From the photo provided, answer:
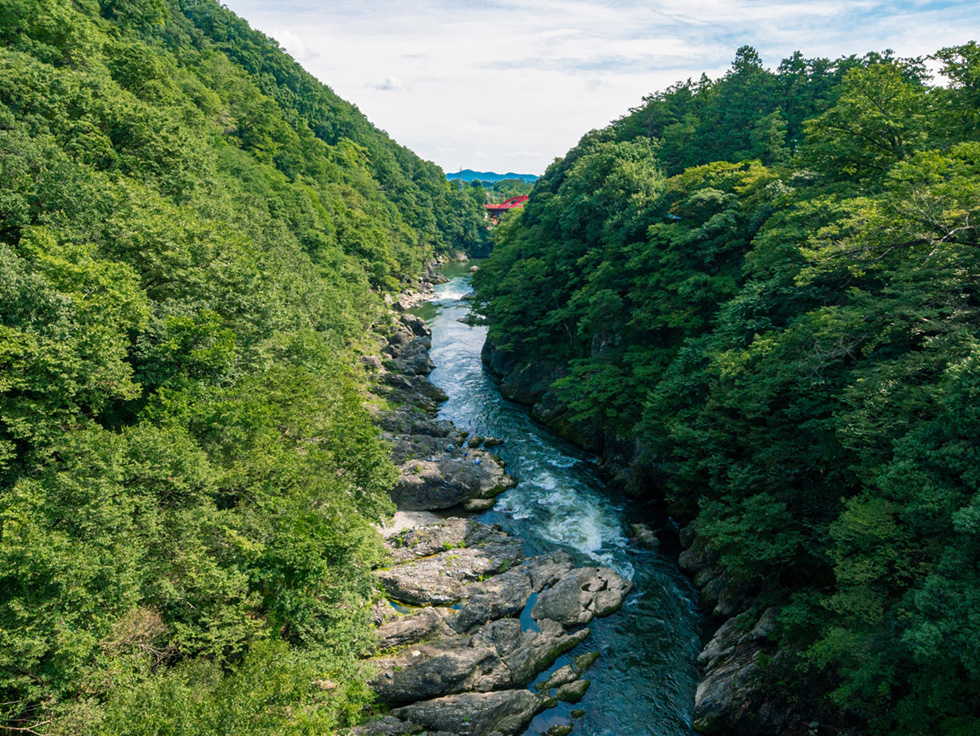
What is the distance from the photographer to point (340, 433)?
72.3ft

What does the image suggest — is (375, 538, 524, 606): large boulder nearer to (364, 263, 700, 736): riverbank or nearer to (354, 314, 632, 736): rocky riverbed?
(354, 314, 632, 736): rocky riverbed

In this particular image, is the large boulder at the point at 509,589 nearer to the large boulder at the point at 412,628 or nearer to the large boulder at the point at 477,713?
the large boulder at the point at 412,628

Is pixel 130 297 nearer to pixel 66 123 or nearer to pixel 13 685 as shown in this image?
pixel 13 685

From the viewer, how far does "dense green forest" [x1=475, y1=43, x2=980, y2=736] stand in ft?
42.8

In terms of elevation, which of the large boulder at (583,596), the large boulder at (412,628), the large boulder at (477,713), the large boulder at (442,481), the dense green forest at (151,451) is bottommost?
the large boulder at (477,713)

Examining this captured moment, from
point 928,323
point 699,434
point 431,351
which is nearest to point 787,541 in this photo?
point 699,434

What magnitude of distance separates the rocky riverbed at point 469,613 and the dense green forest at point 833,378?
7.35 metres

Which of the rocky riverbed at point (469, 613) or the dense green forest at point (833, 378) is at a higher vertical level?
the dense green forest at point (833, 378)

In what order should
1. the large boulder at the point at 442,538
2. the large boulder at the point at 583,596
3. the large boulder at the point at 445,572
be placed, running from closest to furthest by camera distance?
the large boulder at the point at 583,596, the large boulder at the point at 445,572, the large boulder at the point at 442,538

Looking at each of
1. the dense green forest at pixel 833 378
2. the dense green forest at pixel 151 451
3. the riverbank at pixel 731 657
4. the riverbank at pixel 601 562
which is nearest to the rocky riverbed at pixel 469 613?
the riverbank at pixel 601 562

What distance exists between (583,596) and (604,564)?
10.6 feet

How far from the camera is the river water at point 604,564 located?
18531mm

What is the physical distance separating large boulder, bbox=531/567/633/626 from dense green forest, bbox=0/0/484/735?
8.30 m

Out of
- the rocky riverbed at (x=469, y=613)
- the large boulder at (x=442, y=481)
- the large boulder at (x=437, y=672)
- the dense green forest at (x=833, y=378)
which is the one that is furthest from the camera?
the large boulder at (x=442, y=481)
